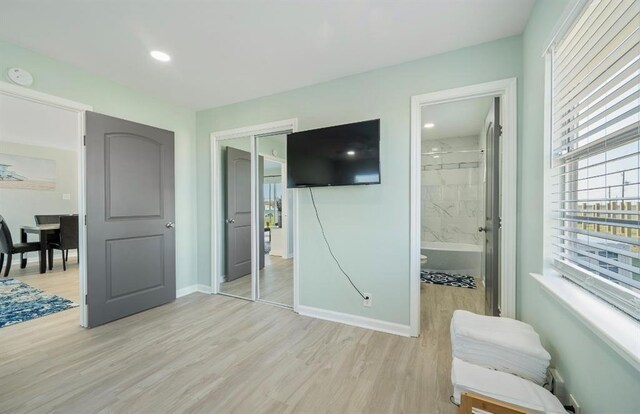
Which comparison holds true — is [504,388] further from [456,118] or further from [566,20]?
[456,118]

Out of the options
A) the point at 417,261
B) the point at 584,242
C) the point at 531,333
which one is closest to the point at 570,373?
the point at 531,333

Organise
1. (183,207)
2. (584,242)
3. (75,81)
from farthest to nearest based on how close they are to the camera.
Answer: (183,207) < (75,81) < (584,242)

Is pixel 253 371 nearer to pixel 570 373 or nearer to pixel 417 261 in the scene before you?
pixel 417 261

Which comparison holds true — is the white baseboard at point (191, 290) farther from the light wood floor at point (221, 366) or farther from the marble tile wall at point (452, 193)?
the marble tile wall at point (452, 193)

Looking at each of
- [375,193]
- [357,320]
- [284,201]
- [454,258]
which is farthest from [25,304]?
[454,258]

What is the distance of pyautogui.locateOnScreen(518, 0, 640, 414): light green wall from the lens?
0.93m

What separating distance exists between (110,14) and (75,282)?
13.3 feet

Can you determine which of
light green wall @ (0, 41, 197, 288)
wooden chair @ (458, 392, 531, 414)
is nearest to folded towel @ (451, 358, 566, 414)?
wooden chair @ (458, 392, 531, 414)

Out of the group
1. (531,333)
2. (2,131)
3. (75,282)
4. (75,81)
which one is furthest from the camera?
(2,131)

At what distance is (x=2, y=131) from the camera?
4645 mm

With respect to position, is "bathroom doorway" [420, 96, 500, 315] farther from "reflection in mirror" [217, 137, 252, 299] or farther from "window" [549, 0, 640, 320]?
"reflection in mirror" [217, 137, 252, 299]

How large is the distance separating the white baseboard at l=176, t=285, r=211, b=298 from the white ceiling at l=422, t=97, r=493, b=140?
3549 mm

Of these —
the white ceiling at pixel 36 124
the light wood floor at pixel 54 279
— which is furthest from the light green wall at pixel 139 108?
the light wood floor at pixel 54 279

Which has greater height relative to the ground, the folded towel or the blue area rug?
the folded towel
